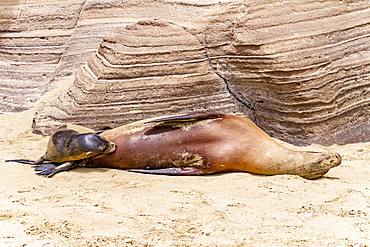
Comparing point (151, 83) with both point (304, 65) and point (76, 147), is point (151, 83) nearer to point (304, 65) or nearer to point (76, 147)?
point (76, 147)

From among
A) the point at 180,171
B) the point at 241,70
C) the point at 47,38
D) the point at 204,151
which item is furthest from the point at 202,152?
the point at 47,38

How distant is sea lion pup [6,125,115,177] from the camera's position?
4.36m

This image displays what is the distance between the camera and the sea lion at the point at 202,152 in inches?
163

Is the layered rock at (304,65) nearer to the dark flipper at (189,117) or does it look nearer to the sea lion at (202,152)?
the sea lion at (202,152)

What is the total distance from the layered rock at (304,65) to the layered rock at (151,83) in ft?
1.18

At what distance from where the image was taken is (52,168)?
4.38 metres

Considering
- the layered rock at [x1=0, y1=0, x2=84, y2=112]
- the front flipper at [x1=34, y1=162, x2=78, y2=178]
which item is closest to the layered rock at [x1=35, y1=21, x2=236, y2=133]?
the front flipper at [x1=34, y1=162, x2=78, y2=178]

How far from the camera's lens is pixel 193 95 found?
538 centimetres

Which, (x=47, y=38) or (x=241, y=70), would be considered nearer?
(x=241, y=70)

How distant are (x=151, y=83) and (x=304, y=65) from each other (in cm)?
174

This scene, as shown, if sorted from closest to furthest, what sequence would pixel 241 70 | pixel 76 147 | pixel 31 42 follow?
1. pixel 76 147
2. pixel 241 70
3. pixel 31 42

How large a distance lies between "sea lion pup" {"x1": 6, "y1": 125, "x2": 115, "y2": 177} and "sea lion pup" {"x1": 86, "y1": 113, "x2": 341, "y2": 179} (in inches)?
7.0

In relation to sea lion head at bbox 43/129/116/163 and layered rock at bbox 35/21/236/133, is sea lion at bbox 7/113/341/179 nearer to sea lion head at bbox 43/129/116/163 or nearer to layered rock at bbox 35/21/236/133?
sea lion head at bbox 43/129/116/163

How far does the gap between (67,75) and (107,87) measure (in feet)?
5.57
